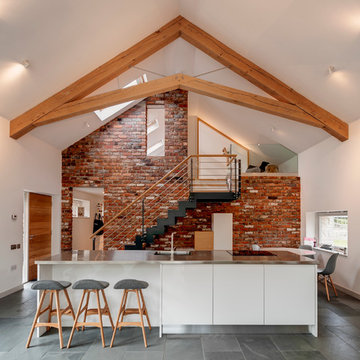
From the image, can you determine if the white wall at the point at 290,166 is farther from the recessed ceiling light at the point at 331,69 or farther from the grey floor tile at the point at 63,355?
the grey floor tile at the point at 63,355

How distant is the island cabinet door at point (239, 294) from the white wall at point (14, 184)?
3784 mm

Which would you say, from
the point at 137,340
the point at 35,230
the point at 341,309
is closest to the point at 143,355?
the point at 137,340

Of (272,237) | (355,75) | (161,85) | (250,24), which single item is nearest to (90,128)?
Result: (161,85)

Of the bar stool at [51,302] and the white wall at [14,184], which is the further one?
the white wall at [14,184]

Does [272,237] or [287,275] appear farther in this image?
[272,237]

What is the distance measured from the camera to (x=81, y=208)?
9.62 metres

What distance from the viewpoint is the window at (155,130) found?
28.4 ft

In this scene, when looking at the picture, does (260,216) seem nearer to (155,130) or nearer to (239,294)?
(155,130)

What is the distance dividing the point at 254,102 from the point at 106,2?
279 centimetres

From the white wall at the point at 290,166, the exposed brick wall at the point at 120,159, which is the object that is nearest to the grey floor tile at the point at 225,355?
the exposed brick wall at the point at 120,159

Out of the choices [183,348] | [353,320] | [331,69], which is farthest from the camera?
[331,69]

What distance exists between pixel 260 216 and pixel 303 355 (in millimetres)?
5145

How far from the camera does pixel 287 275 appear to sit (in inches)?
155

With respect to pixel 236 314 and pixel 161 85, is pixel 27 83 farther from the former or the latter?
pixel 236 314
